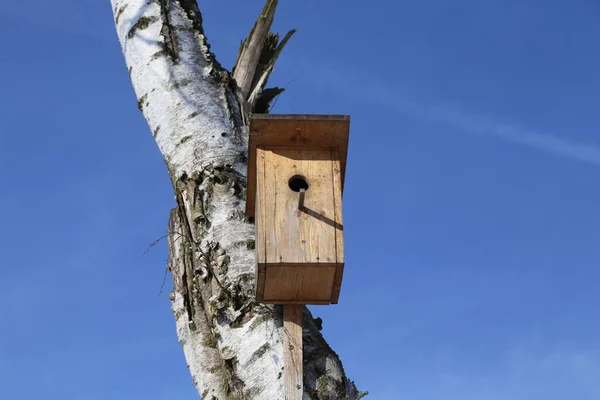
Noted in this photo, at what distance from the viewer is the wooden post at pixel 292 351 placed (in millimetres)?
3098

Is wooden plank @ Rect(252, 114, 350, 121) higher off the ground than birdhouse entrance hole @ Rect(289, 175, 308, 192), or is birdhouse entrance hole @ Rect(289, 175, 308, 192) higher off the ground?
wooden plank @ Rect(252, 114, 350, 121)

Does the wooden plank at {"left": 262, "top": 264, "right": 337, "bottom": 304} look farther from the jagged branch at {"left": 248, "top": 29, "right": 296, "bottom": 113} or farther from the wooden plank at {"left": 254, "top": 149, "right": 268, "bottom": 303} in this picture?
the jagged branch at {"left": 248, "top": 29, "right": 296, "bottom": 113}

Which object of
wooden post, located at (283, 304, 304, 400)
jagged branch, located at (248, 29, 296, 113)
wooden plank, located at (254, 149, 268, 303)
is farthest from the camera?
jagged branch, located at (248, 29, 296, 113)

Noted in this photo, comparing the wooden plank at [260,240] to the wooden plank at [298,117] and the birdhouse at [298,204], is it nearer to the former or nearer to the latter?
the birdhouse at [298,204]

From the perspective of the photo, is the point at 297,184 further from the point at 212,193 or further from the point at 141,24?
the point at 141,24

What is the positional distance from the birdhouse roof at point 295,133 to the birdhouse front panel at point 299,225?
3 cm

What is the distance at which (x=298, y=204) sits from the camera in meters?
3.38

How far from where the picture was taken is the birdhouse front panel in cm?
327

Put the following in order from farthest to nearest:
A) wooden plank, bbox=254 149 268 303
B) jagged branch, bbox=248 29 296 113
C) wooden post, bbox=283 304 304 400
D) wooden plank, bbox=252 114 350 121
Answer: jagged branch, bbox=248 29 296 113, wooden plank, bbox=252 114 350 121, wooden plank, bbox=254 149 268 303, wooden post, bbox=283 304 304 400

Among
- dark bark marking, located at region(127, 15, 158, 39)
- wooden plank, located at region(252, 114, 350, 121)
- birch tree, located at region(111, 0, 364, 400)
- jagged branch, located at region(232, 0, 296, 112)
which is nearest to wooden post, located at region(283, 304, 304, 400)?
birch tree, located at region(111, 0, 364, 400)

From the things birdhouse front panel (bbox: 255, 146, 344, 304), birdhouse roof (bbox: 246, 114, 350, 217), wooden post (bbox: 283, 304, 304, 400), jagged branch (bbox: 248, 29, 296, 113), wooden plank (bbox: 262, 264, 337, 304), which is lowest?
wooden post (bbox: 283, 304, 304, 400)

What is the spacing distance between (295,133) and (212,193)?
494 mm

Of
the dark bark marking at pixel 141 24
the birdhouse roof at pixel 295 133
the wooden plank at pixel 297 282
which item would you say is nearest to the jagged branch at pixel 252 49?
the dark bark marking at pixel 141 24

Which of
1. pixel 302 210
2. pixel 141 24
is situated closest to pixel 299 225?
pixel 302 210
